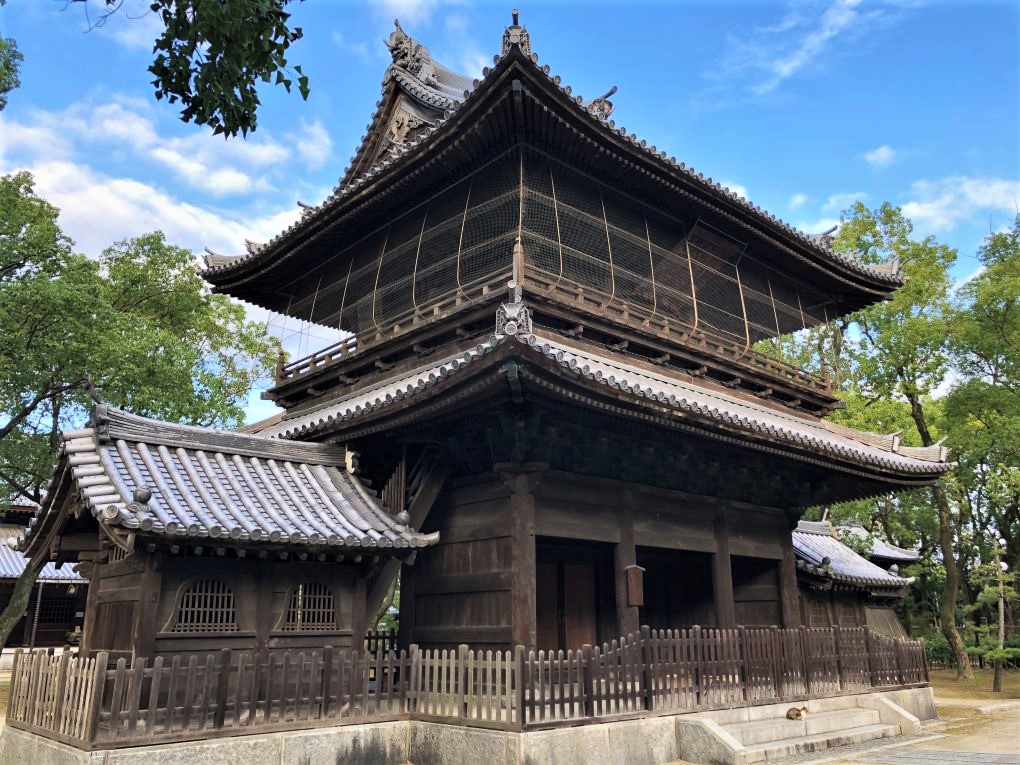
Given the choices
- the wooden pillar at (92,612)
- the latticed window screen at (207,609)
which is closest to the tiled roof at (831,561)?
the latticed window screen at (207,609)

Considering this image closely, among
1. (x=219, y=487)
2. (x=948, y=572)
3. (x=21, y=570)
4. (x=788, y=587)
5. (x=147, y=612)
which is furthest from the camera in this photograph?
(x=21, y=570)

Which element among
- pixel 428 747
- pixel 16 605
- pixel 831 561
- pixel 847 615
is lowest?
pixel 428 747

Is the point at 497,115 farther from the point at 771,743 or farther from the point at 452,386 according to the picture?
the point at 771,743

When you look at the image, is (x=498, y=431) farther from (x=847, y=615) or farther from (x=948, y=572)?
(x=948, y=572)

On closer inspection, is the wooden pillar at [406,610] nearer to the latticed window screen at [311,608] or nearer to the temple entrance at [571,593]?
the latticed window screen at [311,608]

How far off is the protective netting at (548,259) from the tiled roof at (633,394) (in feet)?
4.22

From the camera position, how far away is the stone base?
8789 millimetres

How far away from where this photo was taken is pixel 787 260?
17500 mm

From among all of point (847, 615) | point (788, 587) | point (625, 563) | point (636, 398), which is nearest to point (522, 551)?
point (625, 563)

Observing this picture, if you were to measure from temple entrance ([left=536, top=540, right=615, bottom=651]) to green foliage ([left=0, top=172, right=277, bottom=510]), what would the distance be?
11915mm

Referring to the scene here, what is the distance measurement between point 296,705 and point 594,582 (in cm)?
779

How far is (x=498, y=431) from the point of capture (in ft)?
36.5

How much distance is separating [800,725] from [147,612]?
Answer: 10.2 m

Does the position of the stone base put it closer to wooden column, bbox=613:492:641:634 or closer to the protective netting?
wooden column, bbox=613:492:641:634
